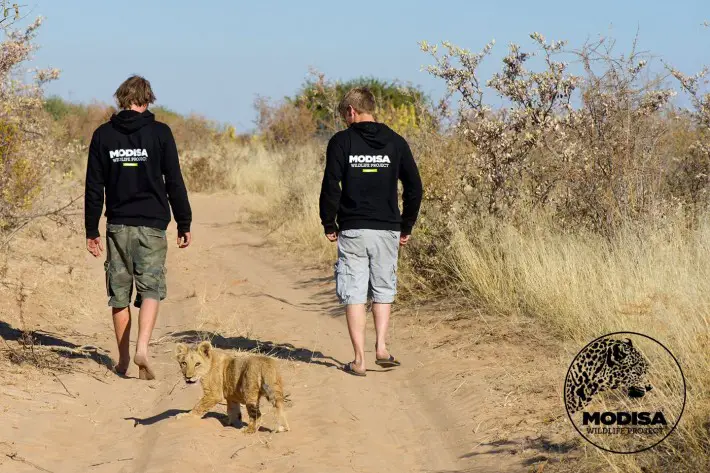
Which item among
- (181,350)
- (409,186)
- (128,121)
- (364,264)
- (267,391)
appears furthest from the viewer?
(409,186)

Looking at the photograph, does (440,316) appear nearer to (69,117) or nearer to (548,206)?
(548,206)

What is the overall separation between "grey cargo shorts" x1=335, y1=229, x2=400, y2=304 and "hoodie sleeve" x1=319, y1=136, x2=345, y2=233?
0.18 m

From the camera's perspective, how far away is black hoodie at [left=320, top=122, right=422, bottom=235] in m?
7.30

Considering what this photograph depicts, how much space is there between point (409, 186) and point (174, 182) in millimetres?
1726

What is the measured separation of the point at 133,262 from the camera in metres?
7.30

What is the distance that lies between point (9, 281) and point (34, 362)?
3.27 metres

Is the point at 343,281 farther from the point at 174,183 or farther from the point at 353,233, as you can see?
the point at 174,183

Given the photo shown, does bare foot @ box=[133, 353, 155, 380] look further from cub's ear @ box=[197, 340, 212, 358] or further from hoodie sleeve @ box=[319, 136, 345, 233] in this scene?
hoodie sleeve @ box=[319, 136, 345, 233]

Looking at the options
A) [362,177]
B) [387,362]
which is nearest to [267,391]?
[387,362]

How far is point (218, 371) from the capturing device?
20.5ft

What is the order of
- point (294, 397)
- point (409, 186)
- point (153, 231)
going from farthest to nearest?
point (409, 186)
point (153, 231)
point (294, 397)

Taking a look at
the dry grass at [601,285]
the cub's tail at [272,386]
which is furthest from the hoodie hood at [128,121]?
the dry grass at [601,285]

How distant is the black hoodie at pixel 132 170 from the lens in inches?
282

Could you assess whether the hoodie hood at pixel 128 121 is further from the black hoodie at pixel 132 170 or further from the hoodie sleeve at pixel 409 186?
the hoodie sleeve at pixel 409 186
